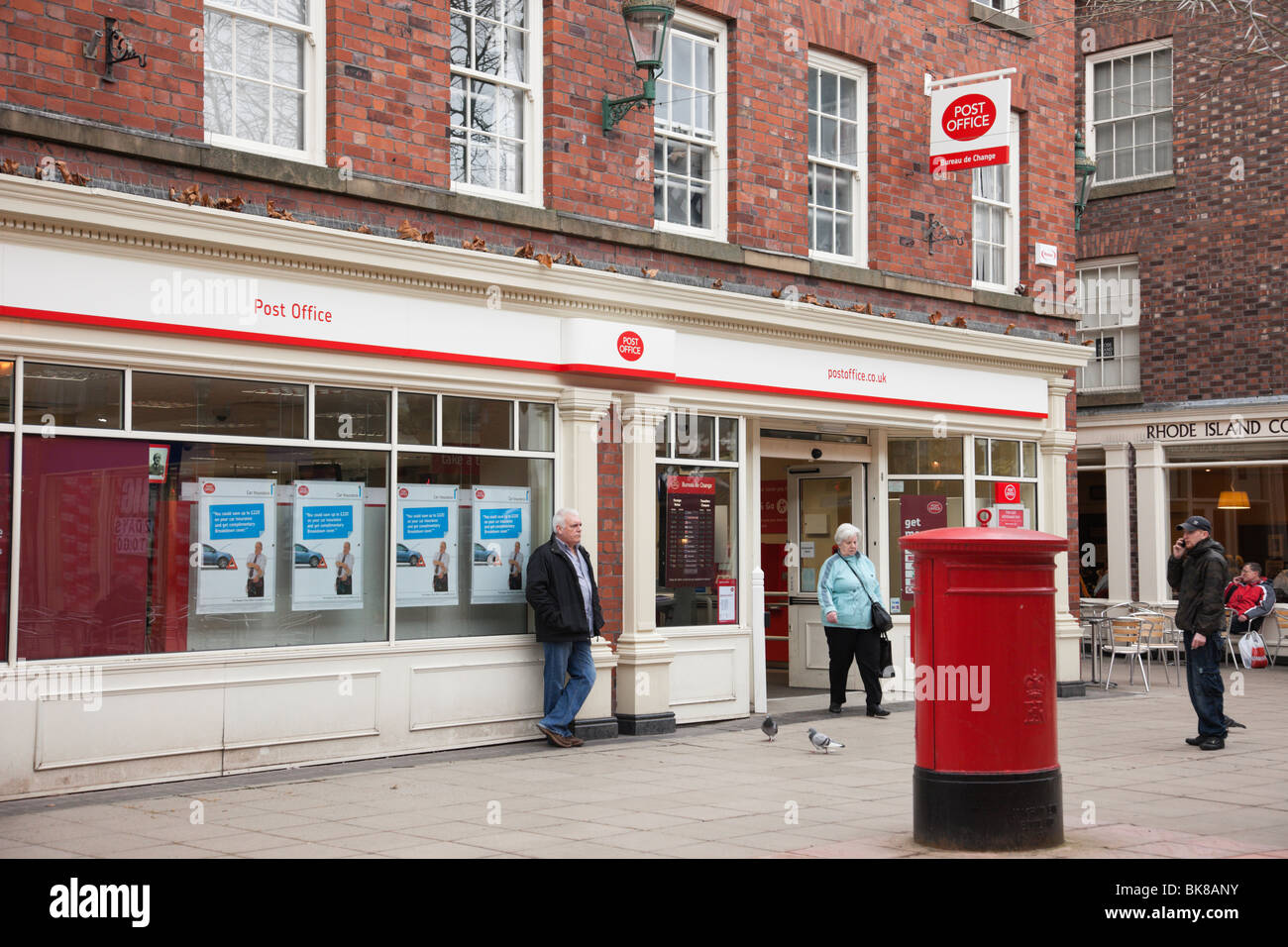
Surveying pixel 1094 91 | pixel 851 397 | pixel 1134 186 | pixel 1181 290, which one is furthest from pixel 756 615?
pixel 1094 91

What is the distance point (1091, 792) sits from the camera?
884 cm

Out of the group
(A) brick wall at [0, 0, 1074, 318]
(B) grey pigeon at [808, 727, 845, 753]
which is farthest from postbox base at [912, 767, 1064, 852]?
(A) brick wall at [0, 0, 1074, 318]

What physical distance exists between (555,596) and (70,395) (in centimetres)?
383

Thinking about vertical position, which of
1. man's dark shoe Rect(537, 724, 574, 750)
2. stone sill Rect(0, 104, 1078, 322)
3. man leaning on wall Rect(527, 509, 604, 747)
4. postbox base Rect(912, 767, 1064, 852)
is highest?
stone sill Rect(0, 104, 1078, 322)

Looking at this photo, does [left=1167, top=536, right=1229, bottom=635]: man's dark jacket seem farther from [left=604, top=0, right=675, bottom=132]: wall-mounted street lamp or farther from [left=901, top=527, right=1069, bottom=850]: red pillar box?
[left=604, top=0, right=675, bottom=132]: wall-mounted street lamp

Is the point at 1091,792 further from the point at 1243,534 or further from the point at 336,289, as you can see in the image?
the point at 1243,534

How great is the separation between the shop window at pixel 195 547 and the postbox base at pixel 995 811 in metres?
5.03

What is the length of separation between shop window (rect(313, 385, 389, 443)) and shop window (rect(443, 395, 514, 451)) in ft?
1.85

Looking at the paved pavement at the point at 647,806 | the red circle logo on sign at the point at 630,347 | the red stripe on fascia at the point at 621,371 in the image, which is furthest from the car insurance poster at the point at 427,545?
the red circle logo on sign at the point at 630,347

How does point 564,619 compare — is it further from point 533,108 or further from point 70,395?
point 533,108

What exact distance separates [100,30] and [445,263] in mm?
2816

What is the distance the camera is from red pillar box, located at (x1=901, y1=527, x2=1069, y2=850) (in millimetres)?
6758

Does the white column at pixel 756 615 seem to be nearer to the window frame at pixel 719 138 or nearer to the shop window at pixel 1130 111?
the window frame at pixel 719 138

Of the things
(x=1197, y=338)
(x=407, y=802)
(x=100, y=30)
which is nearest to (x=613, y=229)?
(x=100, y=30)
